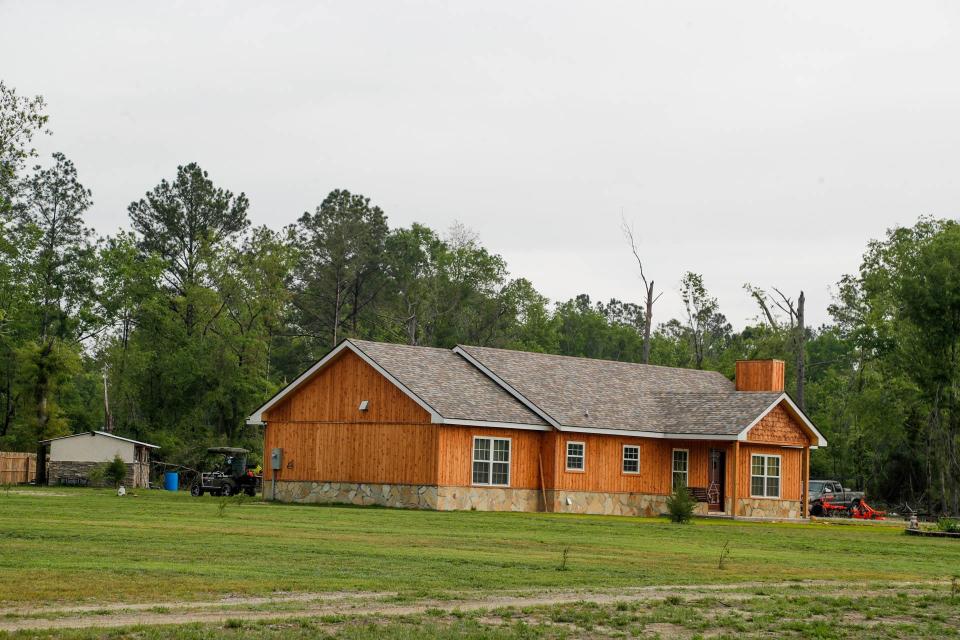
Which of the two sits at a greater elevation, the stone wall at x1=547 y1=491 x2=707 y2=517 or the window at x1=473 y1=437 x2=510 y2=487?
the window at x1=473 y1=437 x2=510 y2=487

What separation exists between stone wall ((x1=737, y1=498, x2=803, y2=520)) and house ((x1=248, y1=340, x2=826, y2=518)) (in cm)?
6

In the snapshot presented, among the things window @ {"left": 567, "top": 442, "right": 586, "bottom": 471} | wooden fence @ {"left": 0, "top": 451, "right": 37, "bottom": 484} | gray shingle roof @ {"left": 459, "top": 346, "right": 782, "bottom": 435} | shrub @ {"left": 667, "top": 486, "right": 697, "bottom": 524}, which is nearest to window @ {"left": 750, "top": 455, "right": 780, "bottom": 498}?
gray shingle roof @ {"left": 459, "top": 346, "right": 782, "bottom": 435}

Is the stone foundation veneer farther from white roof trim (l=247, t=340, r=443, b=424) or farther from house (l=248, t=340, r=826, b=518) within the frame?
white roof trim (l=247, t=340, r=443, b=424)

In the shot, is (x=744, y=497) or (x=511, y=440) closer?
(x=511, y=440)

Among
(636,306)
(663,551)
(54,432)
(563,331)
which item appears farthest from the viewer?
(636,306)

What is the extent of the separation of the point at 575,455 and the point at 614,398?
4.40m

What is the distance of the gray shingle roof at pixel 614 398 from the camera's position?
140 ft

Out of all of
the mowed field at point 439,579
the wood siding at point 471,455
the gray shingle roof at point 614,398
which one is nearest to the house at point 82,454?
the gray shingle roof at point 614,398

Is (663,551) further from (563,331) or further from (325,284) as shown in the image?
(563,331)

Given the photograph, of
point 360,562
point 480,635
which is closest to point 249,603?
point 480,635

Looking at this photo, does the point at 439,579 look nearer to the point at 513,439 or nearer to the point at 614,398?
the point at 513,439

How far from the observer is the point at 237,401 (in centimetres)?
6994

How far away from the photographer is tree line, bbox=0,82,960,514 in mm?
55219

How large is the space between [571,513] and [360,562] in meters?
22.6
